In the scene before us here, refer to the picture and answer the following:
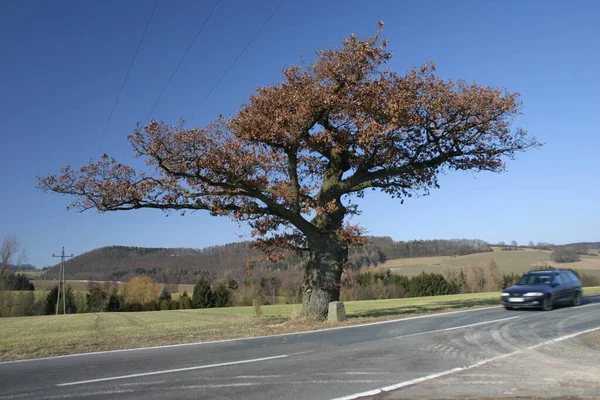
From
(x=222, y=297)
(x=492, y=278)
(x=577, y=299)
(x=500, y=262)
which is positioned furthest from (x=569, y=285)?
(x=500, y=262)

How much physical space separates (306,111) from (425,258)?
9512cm

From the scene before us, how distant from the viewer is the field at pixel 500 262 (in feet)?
261

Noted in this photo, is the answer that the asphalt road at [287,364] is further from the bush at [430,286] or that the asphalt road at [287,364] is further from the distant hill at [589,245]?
the distant hill at [589,245]

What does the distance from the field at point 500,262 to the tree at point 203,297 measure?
34.7m

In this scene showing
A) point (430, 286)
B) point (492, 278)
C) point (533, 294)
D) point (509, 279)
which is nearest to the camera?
point (533, 294)

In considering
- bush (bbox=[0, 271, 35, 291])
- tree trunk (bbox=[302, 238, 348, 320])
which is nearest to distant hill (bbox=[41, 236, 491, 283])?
bush (bbox=[0, 271, 35, 291])

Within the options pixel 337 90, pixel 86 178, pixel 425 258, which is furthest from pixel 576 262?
pixel 86 178

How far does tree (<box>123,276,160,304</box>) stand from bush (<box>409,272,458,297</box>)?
41.7 meters

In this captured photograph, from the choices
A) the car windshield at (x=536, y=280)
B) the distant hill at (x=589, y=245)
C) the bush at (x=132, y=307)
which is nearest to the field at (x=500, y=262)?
the distant hill at (x=589, y=245)

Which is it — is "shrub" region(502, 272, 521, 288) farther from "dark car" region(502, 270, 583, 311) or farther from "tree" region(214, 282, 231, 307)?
"dark car" region(502, 270, 583, 311)

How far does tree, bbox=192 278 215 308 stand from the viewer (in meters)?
65.1

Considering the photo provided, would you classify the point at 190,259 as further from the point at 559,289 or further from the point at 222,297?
the point at 559,289

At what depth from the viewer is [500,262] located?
3369 inches

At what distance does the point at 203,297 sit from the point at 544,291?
5235cm
